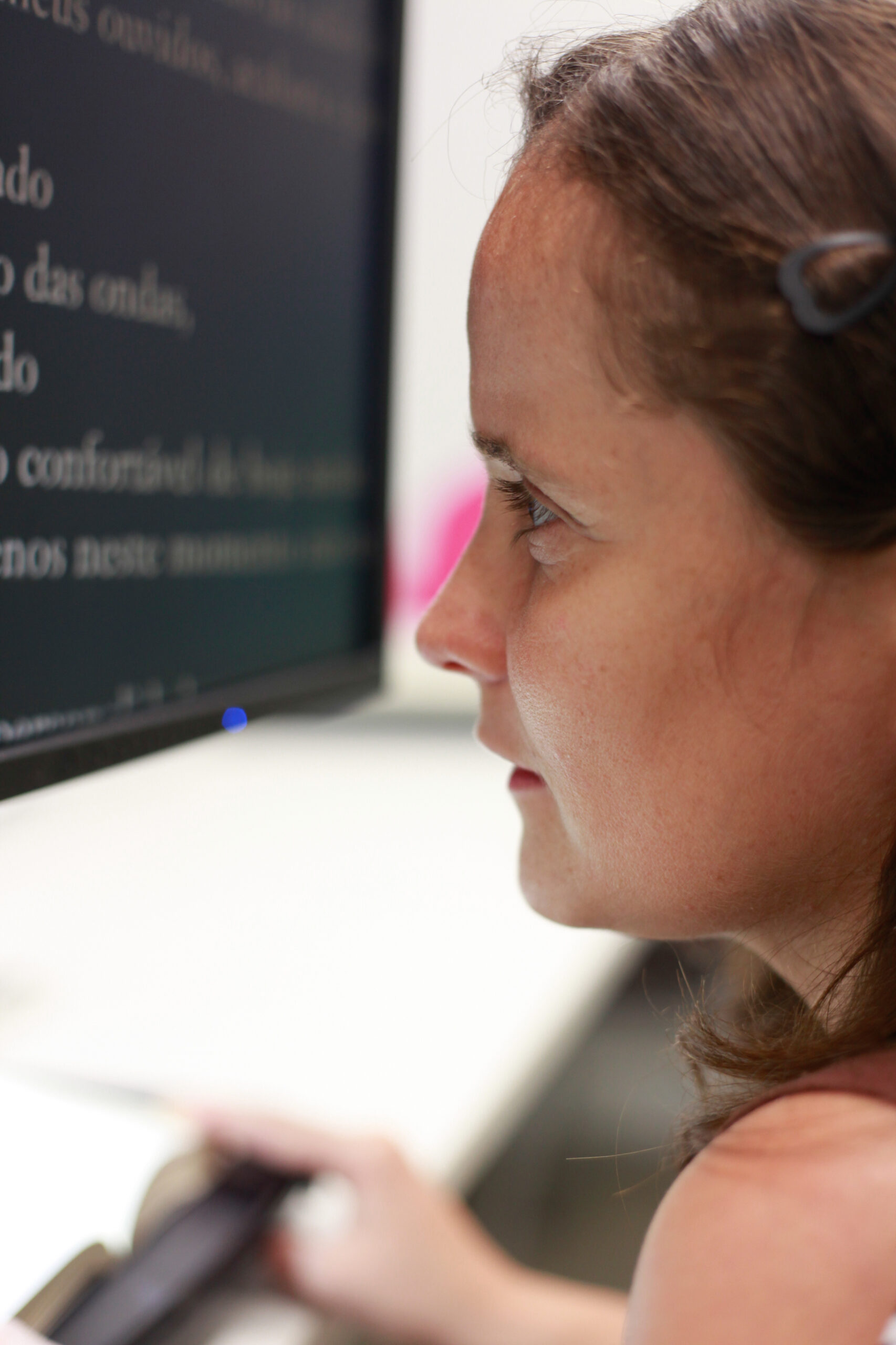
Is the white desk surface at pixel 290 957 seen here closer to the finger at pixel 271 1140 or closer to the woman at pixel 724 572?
the finger at pixel 271 1140

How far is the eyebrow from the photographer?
0.48 m

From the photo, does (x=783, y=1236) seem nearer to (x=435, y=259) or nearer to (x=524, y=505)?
(x=524, y=505)

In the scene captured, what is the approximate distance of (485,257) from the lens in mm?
494

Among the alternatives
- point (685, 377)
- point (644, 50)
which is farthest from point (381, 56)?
point (685, 377)

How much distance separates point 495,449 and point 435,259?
3.87 feet

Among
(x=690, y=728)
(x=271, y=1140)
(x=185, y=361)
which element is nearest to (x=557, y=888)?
(x=690, y=728)

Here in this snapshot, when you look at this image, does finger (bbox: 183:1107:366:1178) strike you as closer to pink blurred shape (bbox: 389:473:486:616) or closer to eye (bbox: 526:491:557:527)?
eye (bbox: 526:491:557:527)

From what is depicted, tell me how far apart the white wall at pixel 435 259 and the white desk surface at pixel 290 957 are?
31cm

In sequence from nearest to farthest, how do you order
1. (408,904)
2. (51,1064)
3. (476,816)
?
(51,1064) → (408,904) → (476,816)

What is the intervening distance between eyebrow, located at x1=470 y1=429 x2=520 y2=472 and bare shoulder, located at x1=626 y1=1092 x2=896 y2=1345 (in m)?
0.25

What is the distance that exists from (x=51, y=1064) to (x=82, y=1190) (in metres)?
0.11

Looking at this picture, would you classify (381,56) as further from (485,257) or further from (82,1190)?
(82,1190)

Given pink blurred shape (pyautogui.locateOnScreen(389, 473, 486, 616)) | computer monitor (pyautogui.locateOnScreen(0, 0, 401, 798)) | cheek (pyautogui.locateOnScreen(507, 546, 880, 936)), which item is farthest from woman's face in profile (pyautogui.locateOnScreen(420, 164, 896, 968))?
pink blurred shape (pyautogui.locateOnScreen(389, 473, 486, 616))

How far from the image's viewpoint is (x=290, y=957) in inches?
34.5
